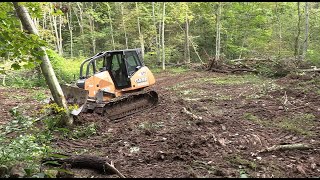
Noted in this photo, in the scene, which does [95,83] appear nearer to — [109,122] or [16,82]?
[109,122]

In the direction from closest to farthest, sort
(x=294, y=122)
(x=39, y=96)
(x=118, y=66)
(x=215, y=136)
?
1. (x=215, y=136)
2. (x=294, y=122)
3. (x=118, y=66)
4. (x=39, y=96)

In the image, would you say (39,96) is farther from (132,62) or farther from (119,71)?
(132,62)

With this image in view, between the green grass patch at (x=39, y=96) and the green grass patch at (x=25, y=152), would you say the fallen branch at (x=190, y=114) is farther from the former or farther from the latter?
the green grass patch at (x=39, y=96)

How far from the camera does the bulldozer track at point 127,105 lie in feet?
30.1

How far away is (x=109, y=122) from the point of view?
8812 millimetres

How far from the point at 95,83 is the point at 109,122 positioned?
1.57m

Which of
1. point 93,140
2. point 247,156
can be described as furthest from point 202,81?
point 247,156

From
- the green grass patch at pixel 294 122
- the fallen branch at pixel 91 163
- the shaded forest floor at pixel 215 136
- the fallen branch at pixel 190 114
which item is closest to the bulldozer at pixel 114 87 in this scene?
the shaded forest floor at pixel 215 136

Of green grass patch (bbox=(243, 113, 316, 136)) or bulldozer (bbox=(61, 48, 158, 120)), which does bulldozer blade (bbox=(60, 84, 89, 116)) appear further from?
green grass patch (bbox=(243, 113, 316, 136))

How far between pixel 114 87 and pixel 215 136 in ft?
15.2

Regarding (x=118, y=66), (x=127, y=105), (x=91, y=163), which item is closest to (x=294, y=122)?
(x=127, y=105)

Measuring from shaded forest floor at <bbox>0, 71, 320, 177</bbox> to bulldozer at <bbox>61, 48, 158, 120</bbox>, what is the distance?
→ 390 mm

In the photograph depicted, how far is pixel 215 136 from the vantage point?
6742mm

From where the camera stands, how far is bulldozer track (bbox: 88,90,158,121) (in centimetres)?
916
